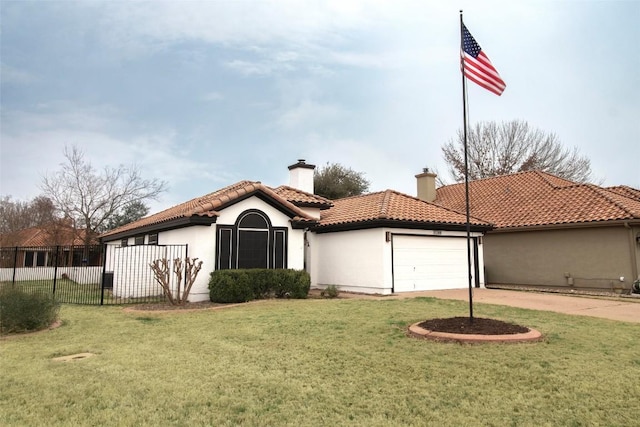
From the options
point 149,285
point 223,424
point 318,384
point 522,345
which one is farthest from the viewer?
point 149,285

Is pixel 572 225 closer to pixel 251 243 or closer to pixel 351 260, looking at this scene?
pixel 351 260

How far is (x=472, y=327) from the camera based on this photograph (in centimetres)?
774

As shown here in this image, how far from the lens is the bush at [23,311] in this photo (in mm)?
8719

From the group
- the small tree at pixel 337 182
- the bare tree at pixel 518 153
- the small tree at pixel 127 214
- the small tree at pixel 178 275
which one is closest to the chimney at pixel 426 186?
the bare tree at pixel 518 153

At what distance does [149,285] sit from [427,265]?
10.6 m

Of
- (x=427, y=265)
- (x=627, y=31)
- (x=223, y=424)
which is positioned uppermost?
(x=627, y=31)

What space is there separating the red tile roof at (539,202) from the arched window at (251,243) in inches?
441

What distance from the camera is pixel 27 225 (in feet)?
147

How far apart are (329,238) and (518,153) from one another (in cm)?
2352

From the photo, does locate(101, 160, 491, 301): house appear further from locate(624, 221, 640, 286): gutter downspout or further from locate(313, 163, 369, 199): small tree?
locate(313, 163, 369, 199): small tree

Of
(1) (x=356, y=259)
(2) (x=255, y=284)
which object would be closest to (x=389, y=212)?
(1) (x=356, y=259)

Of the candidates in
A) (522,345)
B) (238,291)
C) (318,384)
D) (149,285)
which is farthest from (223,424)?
(149,285)

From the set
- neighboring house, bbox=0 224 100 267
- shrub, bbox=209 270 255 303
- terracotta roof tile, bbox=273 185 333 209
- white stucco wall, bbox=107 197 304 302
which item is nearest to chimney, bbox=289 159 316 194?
terracotta roof tile, bbox=273 185 333 209

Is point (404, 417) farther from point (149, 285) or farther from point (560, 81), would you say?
point (560, 81)
